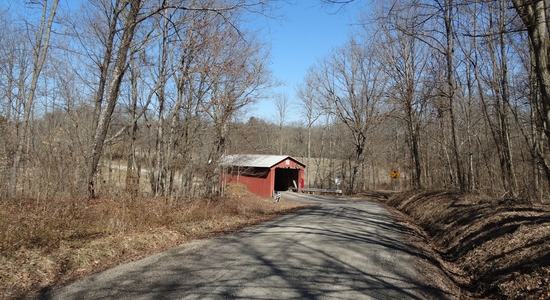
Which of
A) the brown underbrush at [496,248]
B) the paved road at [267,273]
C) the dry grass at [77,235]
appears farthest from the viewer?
the dry grass at [77,235]

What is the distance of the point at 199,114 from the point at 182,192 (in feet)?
13.3

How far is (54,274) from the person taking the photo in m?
5.65

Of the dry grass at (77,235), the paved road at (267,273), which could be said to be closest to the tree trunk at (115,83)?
the dry grass at (77,235)

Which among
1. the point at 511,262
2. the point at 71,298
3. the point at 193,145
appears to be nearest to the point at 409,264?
the point at 511,262

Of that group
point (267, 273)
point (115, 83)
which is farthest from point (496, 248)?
point (115, 83)

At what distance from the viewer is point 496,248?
7070 mm

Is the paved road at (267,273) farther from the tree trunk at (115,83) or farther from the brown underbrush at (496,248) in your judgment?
the tree trunk at (115,83)

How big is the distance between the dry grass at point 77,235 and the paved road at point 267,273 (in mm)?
585

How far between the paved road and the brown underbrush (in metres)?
0.93

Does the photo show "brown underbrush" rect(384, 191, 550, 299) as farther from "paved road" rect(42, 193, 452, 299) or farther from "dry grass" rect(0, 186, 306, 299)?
"dry grass" rect(0, 186, 306, 299)

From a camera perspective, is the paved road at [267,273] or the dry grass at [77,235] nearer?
the paved road at [267,273]

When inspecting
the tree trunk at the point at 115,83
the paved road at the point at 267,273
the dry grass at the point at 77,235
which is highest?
the tree trunk at the point at 115,83

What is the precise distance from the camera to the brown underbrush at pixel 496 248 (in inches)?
211

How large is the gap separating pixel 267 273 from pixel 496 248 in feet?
14.6
